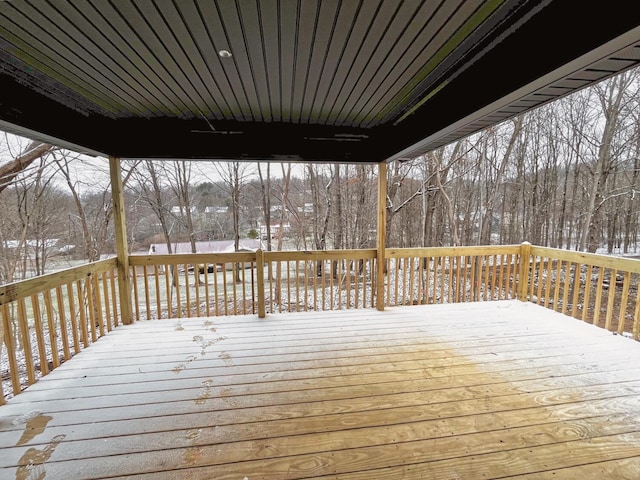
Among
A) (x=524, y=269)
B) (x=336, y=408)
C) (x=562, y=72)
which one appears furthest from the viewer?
(x=524, y=269)

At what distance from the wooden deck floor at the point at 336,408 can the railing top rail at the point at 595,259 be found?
0.75 m

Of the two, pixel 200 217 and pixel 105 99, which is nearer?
pixel 105 99

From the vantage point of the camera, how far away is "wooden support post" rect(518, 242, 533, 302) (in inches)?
165

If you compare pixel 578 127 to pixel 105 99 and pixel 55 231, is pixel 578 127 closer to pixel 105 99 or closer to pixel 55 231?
pixel 105 99

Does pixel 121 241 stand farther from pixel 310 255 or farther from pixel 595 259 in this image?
pixel 595 259

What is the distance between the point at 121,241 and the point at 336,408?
3.30m

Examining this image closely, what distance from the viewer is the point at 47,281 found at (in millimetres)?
2529

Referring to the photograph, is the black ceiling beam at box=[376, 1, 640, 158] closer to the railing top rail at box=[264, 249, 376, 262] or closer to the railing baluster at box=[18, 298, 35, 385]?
the railing top rail at box=[264, 249, 376, 262]

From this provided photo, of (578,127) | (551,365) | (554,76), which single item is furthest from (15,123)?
(578,127)

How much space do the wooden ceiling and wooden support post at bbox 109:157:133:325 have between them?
300 millimetres

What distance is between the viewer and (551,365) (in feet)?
8.05

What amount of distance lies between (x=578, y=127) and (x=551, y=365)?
991 centimetres

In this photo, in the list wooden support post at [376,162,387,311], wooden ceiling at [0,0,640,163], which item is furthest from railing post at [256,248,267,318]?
wooden ceiling at [0,0,640,163]

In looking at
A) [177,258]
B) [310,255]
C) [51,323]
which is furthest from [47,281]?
[310,255]
